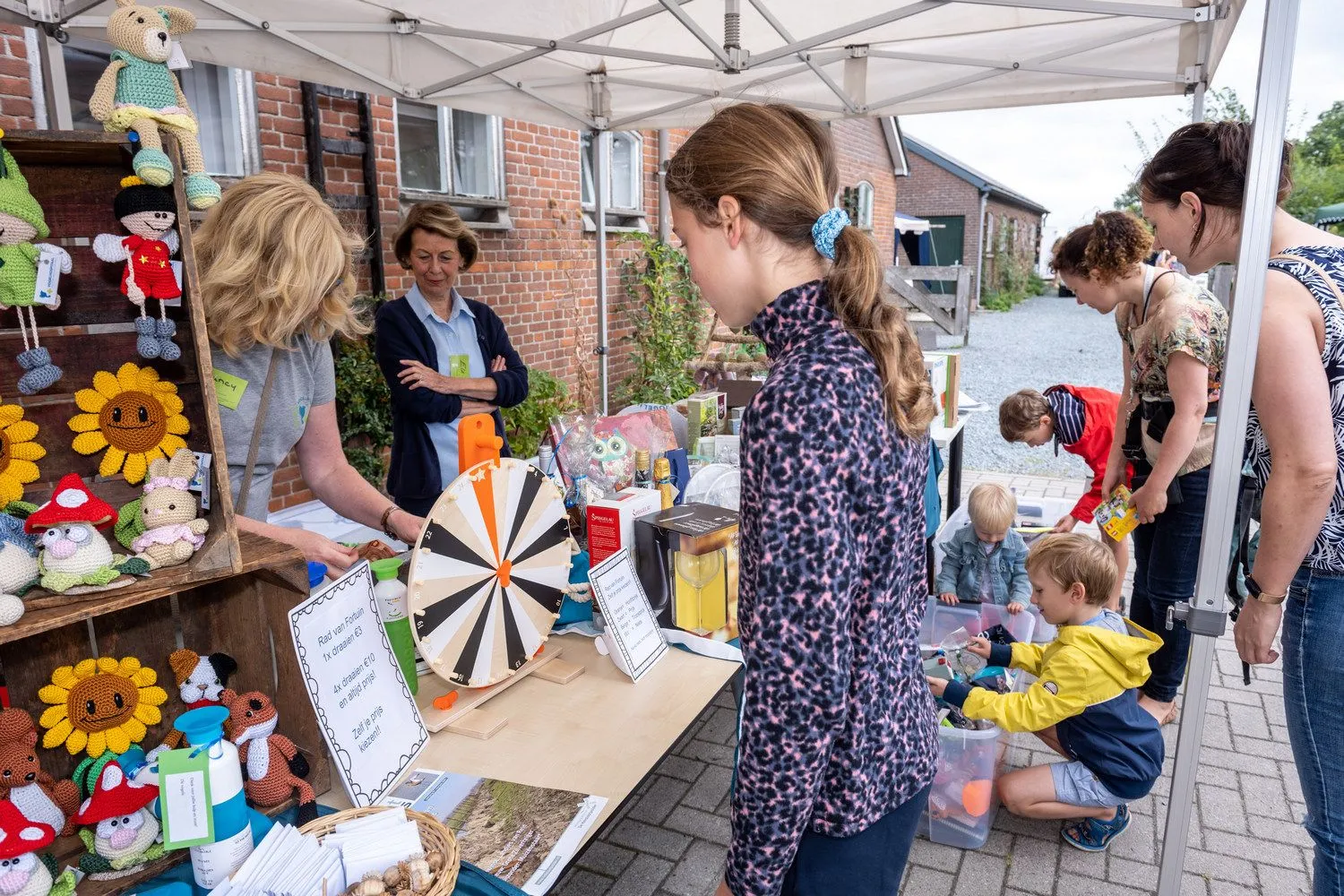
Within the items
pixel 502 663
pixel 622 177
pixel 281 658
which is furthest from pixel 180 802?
pixel 622 177

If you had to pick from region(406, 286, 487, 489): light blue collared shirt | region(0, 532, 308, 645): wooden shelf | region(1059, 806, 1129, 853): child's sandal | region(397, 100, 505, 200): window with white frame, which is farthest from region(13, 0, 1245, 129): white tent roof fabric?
region(1059, 806, 1129, 853): child's sandal

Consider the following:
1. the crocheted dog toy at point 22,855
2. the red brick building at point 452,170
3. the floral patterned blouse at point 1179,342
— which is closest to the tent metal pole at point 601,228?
the red brick building at point 452,170

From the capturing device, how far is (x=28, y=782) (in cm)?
113

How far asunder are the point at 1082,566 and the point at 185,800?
2.28 meters

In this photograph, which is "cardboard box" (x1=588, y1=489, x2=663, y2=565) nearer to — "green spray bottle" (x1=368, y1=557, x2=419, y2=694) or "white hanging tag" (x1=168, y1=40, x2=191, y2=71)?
"green spray bottle" (x1=368, y1=557, x2=419, y2=694)

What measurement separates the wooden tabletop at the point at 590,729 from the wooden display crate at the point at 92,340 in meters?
0.59

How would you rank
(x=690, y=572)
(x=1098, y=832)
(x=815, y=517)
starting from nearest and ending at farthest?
1. (x=815, y=517)
2. (x=690, y=572)
3. (x=1098, y=832)

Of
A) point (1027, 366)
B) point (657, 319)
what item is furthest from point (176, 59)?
point (1027, 366)

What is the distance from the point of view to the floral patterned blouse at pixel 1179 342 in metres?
2.50

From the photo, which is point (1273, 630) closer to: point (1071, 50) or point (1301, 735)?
point (1301, 735)

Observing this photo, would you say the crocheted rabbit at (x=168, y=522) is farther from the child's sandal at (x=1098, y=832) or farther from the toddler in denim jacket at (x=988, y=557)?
the toddler in denim jacket at (x=988, y=557)

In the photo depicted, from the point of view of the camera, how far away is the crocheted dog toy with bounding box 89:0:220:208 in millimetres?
1189

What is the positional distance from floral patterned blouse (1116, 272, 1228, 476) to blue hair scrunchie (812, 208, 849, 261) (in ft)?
5.75

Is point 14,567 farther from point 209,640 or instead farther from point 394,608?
point 394,608
